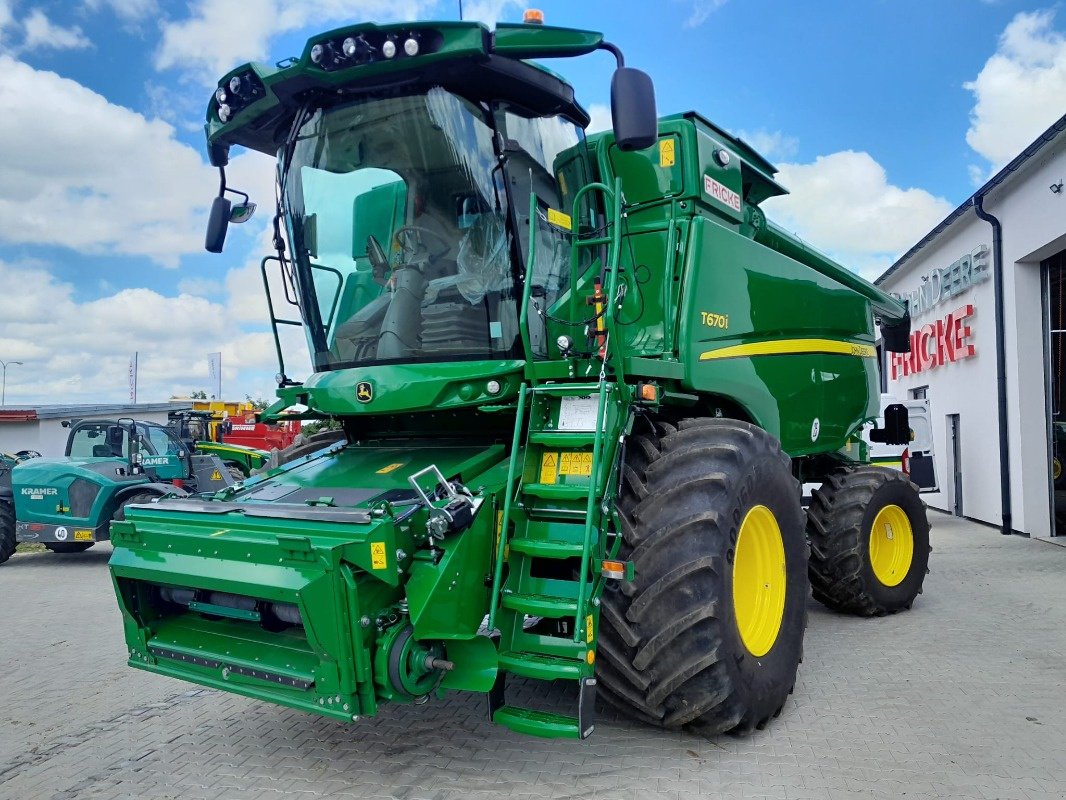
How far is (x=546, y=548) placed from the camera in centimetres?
349

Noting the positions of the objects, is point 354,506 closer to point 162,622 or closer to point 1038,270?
point 162,622

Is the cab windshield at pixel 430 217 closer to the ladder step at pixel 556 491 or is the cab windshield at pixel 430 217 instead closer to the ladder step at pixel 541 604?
the ladder step at pixel 556 491

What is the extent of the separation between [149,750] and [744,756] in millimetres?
2863

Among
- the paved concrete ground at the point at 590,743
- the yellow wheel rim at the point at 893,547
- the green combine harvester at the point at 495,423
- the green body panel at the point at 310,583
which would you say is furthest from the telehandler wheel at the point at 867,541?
the green body panel at the point at 310,583

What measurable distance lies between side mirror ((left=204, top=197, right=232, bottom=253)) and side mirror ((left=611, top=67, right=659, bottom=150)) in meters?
2.54

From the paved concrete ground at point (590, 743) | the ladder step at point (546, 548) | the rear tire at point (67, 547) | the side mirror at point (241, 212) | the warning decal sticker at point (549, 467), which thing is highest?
the side mirror at point (241, 212)

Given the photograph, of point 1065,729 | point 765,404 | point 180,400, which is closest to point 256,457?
point 765,404

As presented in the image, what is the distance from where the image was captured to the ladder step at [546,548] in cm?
344

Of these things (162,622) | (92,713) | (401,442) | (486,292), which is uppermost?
(486,292)

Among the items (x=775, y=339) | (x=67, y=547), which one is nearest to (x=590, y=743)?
(x=775, y=339)

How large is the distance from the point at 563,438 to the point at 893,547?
4.31 meters

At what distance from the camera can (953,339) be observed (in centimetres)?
1369

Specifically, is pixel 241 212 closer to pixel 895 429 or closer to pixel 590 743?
pixel 590 743

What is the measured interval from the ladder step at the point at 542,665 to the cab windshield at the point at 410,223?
58.4 inches
